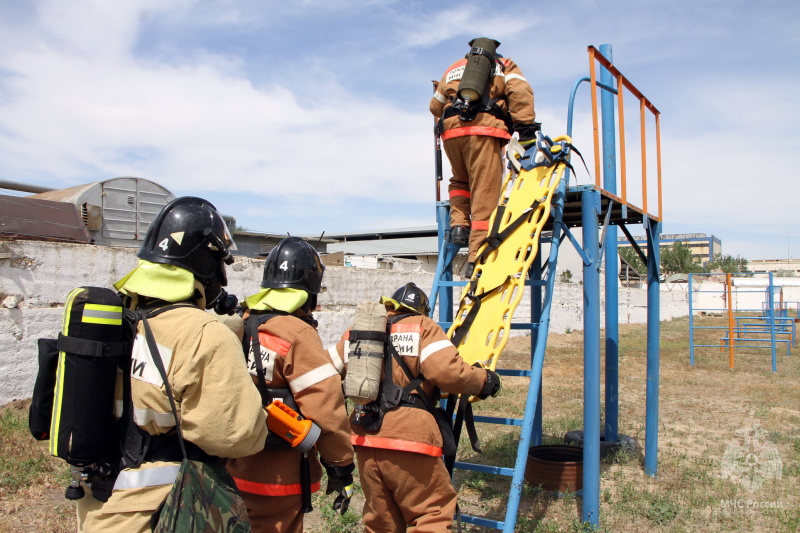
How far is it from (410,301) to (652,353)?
3398mm

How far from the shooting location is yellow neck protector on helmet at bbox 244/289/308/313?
11.0 feet

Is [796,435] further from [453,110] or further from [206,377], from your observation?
[206,377]

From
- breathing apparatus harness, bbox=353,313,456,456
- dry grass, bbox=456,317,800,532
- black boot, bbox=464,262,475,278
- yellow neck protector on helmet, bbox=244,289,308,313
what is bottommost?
dry grass, bbox=456,317,800,532

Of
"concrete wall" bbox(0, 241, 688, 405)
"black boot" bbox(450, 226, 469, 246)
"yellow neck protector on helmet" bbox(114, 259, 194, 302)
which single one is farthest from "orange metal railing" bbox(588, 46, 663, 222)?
"concrete wall" bbox(0, 241, 688, 405)

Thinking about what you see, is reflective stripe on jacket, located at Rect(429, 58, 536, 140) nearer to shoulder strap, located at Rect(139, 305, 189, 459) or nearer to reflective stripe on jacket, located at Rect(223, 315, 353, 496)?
reflective stripe on jacket, located at Rect(223, 315, 353, 496)

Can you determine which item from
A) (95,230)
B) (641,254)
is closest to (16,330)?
(95,230)

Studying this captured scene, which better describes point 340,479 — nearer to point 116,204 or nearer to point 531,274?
point 531,274

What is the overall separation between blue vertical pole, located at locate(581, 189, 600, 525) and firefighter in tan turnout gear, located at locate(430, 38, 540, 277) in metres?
0.73

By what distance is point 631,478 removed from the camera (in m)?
6.01

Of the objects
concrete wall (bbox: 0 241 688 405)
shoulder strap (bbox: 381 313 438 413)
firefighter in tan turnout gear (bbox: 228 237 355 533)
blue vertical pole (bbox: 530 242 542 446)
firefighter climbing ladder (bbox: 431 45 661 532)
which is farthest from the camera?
concrete wall (bbox: 0 241 688 405)

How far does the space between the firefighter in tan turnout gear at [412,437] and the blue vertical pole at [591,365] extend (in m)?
1.25

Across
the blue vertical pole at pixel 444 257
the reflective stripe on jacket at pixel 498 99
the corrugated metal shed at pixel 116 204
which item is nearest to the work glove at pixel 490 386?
the blue vertical pole at pixel 444 257

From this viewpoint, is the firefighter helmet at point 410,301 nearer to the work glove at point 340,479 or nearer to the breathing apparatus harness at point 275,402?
the breathing apparatus harness at point 275,402

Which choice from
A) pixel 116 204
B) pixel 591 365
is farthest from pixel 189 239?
pixel 116 204
